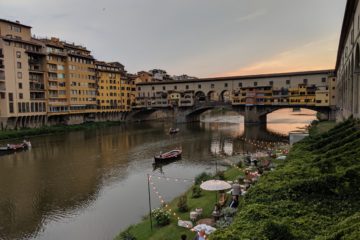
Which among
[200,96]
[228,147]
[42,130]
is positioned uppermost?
[200,96]

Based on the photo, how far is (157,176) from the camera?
1182 inches

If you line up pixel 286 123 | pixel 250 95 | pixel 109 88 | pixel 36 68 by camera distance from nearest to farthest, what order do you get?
1. pixel 36 68
2. pixel 250 95
3. pixel 286 123
4. pixel 109 88

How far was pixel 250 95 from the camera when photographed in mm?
79875

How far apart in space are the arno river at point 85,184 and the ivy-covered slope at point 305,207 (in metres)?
10.7

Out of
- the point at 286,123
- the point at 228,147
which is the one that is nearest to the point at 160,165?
the point at 228,147

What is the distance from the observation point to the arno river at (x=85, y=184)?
62.6 feet

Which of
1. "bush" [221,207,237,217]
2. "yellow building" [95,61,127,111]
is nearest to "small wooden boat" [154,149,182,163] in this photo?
"bush" [221,207,237,217]

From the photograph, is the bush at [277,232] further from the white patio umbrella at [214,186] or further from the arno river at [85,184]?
the arno river at [85,184]

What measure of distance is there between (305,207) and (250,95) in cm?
7222

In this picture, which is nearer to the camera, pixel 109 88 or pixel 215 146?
pixel 215 146

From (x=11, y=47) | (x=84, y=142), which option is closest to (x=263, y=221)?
(x=84, y=142)

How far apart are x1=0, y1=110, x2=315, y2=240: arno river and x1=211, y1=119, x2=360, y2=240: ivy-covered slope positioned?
35.2ft

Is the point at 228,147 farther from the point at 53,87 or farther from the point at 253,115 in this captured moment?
the point at 53,87

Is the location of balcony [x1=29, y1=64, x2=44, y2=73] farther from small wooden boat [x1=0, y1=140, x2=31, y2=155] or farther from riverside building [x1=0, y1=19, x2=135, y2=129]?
small wooden boat [x1=0, y1=140, x2=31, y2=155]
